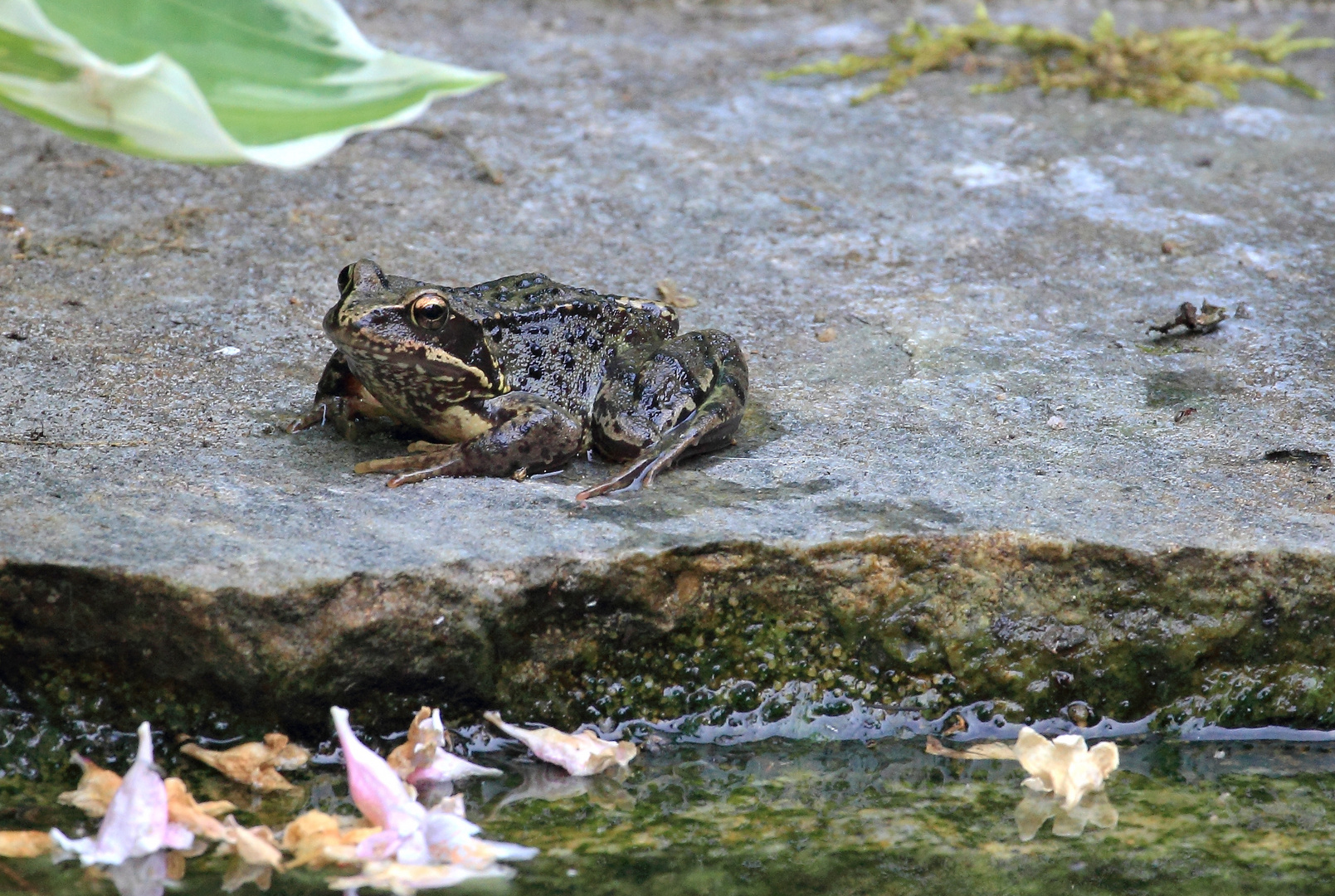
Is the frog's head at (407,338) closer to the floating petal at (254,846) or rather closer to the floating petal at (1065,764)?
the floating petal at (254,846)

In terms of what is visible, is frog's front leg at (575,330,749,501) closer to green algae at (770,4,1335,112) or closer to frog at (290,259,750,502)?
frog at (290,259,750,502)

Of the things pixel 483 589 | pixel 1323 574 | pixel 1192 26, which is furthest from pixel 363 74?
pixel 1192 26

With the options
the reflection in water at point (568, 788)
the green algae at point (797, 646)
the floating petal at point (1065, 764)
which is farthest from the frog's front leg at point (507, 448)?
the floating petal at point (1065, 764)

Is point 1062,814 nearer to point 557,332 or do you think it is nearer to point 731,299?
point 557,332

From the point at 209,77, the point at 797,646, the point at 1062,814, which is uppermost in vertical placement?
the point at 209,77

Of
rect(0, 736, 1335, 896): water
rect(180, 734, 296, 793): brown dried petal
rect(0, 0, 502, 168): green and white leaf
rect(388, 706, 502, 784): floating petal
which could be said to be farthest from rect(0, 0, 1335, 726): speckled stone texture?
rect(0, 0, 502, 168): green and white leaf

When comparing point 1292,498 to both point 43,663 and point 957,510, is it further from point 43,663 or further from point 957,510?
point 43,663

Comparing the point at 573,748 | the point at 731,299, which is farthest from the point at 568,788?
the point at 731,299
